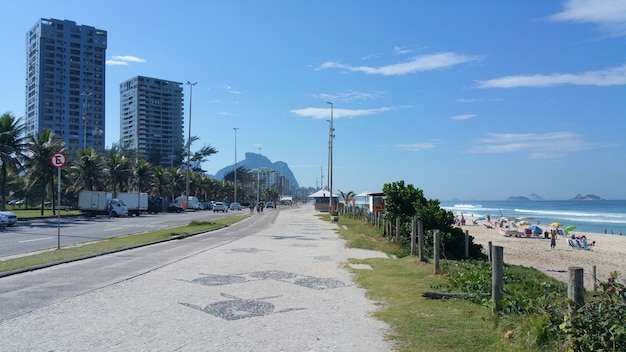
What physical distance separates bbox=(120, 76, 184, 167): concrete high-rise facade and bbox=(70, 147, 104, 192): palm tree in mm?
57439

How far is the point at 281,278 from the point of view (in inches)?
456

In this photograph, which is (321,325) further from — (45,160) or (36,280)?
(45,160)

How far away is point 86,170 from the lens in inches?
2130

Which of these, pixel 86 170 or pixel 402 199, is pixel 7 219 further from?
pixel 86 170

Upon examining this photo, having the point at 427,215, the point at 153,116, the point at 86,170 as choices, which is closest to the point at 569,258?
the point at 427,215

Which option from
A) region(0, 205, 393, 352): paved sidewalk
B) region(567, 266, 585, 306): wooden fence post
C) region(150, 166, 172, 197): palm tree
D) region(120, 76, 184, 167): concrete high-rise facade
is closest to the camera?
region(567, 266, 585, 306): wooden fence post

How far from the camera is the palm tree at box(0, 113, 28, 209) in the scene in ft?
127

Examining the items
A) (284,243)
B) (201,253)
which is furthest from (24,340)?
(284,243)

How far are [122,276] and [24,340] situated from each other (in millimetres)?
5426

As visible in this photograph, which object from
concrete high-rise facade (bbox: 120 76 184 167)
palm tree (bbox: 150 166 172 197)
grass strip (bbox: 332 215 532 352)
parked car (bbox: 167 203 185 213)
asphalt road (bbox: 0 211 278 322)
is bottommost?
parked car (bbox: 167 203 185 213)

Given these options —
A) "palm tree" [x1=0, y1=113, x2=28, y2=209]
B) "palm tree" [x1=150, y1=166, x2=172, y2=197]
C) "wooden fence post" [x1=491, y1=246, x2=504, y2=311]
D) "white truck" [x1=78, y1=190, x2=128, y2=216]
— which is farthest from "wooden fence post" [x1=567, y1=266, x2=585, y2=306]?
"palm tree" [x1=150, y1=166, x2=172, y2=197]

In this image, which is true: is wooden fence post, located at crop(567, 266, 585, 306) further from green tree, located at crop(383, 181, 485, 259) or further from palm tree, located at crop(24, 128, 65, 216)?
palm tree, located at crop(24, 128, 65, 216)

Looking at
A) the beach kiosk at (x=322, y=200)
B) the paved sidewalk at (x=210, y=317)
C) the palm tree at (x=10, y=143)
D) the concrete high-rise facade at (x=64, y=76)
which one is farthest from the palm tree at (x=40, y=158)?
the concrete high-rise facade at (x=64, y=76)

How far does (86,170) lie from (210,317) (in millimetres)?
51594
